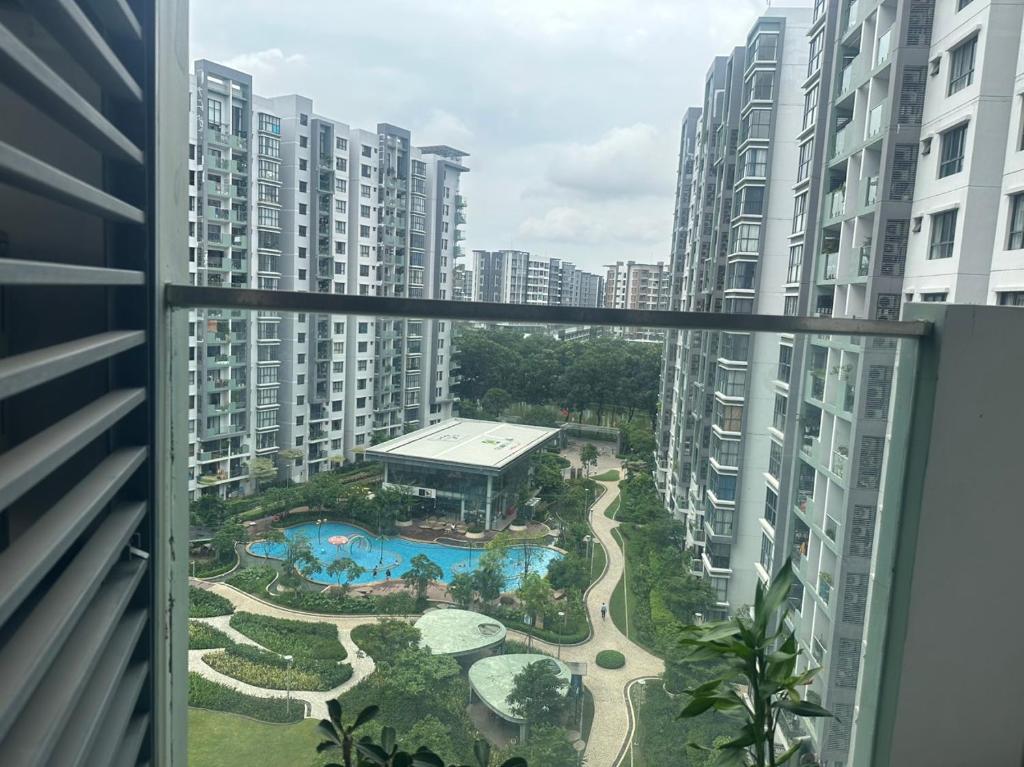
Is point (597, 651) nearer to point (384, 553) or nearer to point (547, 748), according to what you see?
point (547, 748)

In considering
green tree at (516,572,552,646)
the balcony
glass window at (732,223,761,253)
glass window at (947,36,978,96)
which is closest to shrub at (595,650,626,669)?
green tree at (516,572,552,646)

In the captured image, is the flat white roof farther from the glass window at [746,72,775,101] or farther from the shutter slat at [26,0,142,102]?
the glass window at [746,72,775,101]

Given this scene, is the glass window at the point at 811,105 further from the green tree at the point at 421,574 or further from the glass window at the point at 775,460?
the green tree at the point at 421,574

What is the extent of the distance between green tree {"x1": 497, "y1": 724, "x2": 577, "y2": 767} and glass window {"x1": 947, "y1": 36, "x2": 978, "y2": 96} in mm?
8628

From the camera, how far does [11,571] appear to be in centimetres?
44

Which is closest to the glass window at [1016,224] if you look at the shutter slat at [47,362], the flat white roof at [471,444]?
the flat white roof at [471,444]

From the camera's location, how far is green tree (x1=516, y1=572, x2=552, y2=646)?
120 centimetres

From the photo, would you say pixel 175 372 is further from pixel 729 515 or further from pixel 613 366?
pixel 729 515

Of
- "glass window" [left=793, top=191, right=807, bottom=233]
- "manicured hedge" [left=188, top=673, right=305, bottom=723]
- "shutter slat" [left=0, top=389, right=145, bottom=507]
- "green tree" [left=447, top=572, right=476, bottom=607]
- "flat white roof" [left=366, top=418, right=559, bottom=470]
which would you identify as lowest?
"manicured hedge" [left=188, top=673, right=305, bottom=723]

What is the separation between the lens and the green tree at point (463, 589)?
3.95 feet

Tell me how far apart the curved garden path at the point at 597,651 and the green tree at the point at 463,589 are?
10 cm

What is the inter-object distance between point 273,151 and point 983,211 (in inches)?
326

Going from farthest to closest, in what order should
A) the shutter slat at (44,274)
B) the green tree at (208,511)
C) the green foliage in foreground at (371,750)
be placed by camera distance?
the green tree at (208,511) → the green foliage in foreground at (371,750) → the shutter slat at (44,274)

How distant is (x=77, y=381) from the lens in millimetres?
822
